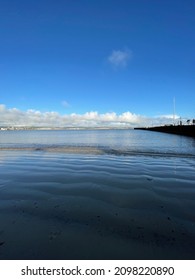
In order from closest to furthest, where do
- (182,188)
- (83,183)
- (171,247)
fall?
1. (171,247)
2. (182,188)
3. (83,183)

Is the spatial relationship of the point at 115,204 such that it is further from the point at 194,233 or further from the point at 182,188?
the point at 182,188

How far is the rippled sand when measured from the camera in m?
4.16

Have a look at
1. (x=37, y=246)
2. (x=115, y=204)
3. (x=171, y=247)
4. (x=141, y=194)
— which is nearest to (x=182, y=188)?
(x=141, y=194)

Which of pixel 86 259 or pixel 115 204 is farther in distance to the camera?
pixel 115 204

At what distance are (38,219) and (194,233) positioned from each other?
326 cm

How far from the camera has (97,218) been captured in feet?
18.2

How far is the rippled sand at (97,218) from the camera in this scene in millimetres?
4156

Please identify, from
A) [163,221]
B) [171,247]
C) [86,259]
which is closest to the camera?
[86,259]
